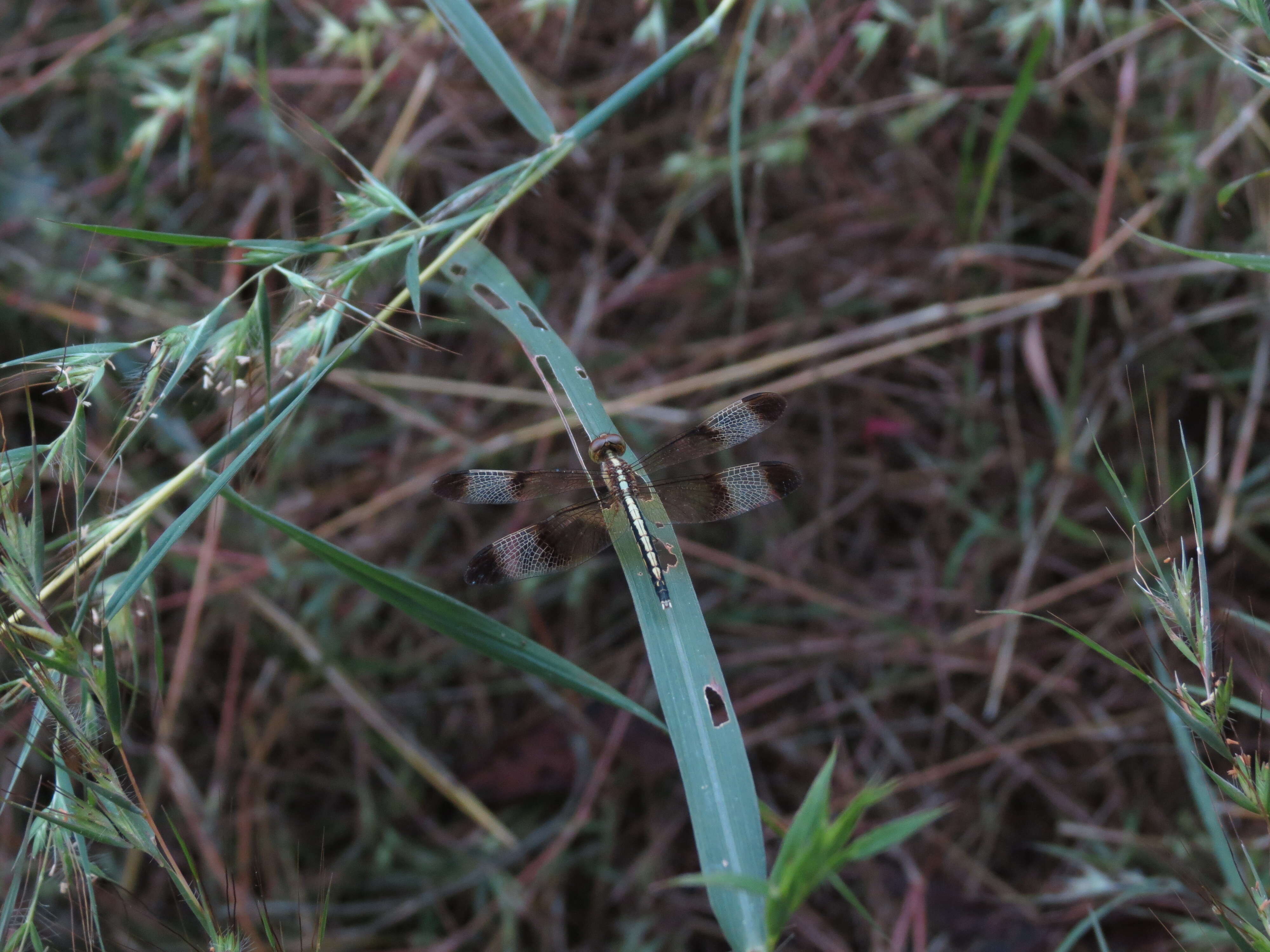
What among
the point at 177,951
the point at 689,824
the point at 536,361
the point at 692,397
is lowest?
the point at 689,824

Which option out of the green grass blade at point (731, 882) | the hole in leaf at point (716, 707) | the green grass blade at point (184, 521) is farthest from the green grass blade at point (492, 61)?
the green grass blade at point (731, 882)

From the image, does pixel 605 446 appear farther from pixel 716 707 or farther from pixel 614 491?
pixel 716 707

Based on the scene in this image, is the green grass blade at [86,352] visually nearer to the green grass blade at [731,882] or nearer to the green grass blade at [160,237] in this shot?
the green grass blade at [160,237]

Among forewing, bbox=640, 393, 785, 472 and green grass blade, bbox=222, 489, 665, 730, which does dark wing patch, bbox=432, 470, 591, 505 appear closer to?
forewing, bbox=640, 393, 785, 472

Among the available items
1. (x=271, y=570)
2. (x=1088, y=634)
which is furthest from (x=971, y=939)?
(x=271, y=570)

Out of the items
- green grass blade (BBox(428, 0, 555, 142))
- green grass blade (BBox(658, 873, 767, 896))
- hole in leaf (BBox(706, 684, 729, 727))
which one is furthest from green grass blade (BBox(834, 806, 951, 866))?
green grass blade (BBox(428, 0, 555, 142))

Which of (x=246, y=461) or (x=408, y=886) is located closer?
(x=246, y=461)

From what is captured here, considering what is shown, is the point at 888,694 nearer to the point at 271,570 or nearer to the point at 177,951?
the point at 271,570
